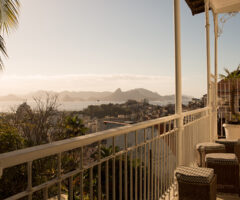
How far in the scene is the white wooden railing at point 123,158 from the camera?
30.0 inches

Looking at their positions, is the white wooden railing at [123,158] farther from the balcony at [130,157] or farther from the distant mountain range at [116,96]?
the distant mountain range at [116,96]

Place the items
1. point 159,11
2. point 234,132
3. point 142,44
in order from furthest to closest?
point 142,44 → point 159,11 → point 234,132

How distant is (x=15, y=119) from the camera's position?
12086 mm

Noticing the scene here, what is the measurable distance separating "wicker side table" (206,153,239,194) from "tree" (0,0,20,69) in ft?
13.5

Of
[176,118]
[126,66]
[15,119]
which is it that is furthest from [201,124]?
[126,66]

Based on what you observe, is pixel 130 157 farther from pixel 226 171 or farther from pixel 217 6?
pixel 217 6

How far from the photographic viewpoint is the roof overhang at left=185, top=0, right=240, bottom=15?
201 inches

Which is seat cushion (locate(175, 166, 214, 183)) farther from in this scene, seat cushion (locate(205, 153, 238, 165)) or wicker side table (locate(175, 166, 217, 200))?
seat cushion (locate(205, 153, 238, 165))

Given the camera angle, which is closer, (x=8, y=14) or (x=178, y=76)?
(x=178, y=76)

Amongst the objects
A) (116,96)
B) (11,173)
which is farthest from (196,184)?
(116,96)

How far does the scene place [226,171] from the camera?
269 cm

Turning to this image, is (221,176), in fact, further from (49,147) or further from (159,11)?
(159,11)

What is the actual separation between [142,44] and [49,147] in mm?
41165

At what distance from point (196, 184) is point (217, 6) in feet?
16.6
